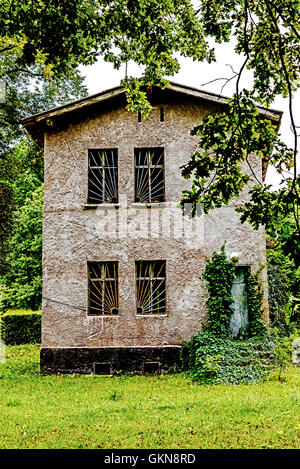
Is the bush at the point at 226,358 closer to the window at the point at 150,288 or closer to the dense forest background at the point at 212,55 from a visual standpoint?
the window at the point at 150,288

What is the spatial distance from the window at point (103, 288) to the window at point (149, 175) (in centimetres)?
218

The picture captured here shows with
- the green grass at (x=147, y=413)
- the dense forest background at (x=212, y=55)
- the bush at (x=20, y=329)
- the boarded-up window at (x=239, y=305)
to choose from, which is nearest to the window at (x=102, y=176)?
the boarded-up window at (x=239, y=305)

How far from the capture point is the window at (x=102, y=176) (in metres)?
13.1

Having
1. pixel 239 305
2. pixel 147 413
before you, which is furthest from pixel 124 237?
pixel 147 413

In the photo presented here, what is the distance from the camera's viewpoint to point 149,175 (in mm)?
13078

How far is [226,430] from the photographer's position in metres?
6.93

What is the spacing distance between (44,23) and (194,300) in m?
8.38

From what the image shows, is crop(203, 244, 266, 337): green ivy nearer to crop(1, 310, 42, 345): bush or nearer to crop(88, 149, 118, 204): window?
crop(88, 149, 118, 204): window

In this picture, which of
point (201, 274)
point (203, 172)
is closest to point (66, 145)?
point (201, 274)

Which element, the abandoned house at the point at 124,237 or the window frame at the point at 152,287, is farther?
the window frame at the point at 152,287

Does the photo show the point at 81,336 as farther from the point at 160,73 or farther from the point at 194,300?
the point at 160,73

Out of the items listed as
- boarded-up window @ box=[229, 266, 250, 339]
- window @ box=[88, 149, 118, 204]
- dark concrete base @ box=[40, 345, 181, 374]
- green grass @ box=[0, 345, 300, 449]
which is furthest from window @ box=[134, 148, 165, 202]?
green grass @ box=[0, 345, 300, 449]

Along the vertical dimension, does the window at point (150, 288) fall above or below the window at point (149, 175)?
below

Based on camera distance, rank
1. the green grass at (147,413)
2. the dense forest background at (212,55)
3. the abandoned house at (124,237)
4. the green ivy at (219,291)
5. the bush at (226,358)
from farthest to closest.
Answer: the abandoned house at (124,237)
the green ivy at (219,291)
the bush at (226,358)
the green grass at (147,413)
the dense forest background at (212,55)
